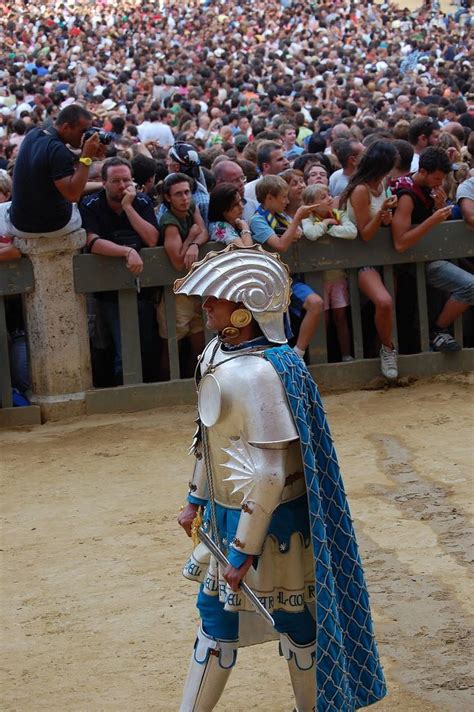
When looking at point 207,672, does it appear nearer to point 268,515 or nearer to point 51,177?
point 268,515

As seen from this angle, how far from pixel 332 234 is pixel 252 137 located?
7888 mm

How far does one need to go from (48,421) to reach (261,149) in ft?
10.7

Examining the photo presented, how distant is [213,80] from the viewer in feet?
83.9

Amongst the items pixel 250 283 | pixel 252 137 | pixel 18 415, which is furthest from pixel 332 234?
pixel 252 137

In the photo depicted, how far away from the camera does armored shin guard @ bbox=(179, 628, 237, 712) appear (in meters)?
4.04

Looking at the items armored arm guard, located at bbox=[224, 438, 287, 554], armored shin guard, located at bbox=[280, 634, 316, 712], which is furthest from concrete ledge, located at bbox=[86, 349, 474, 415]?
armored arm guard, located at bbox=[224, 438, 287, 554]

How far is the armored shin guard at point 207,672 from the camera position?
404cm

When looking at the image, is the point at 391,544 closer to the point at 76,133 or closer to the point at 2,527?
the point at 2,527

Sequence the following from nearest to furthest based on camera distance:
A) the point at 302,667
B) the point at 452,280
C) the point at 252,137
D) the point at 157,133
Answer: the point at 302,667
the point at 452,280
the point at 252,137
the point at 157,133

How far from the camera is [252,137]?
16.4 meters

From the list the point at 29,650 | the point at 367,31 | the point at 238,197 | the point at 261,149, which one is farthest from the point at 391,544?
the point at 367,31

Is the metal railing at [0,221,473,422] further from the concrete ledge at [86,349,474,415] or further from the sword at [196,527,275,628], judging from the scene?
the sword at [196,527,275,628]

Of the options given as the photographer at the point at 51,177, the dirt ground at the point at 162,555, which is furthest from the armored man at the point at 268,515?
the photographer at the point at 51,177

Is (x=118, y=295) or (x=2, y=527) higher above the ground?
(x=118, y=295)
